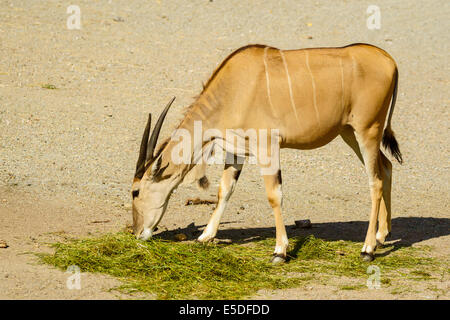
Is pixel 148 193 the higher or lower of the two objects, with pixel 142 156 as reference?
lower

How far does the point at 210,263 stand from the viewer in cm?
603

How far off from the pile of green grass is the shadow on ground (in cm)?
29

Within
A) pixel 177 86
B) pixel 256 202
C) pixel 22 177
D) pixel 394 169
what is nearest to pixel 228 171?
pixel 256 202

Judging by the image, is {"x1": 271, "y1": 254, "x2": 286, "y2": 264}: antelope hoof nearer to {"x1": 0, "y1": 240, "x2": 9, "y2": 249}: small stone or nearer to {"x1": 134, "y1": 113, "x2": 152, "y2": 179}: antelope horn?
{"x1": 134, "y1": 113, "x2": 152, "y2": 179}: antelope horn

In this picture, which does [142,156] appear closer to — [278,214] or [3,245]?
[278,214]

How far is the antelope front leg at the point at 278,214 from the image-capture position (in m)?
6.30

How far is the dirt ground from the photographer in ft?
23.3

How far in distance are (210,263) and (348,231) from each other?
78.4 inches

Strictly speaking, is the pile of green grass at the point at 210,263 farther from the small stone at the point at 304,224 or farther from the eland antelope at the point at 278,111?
the small stone at the point at 304,224

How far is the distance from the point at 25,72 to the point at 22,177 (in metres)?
4.06

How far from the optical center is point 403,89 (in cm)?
1298

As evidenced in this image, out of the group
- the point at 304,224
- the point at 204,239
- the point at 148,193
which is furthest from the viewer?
the point at 304,224

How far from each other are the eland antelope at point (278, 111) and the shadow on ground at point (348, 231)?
1.43 ft

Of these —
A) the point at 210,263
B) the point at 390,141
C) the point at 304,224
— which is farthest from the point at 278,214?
the point at 390,141
